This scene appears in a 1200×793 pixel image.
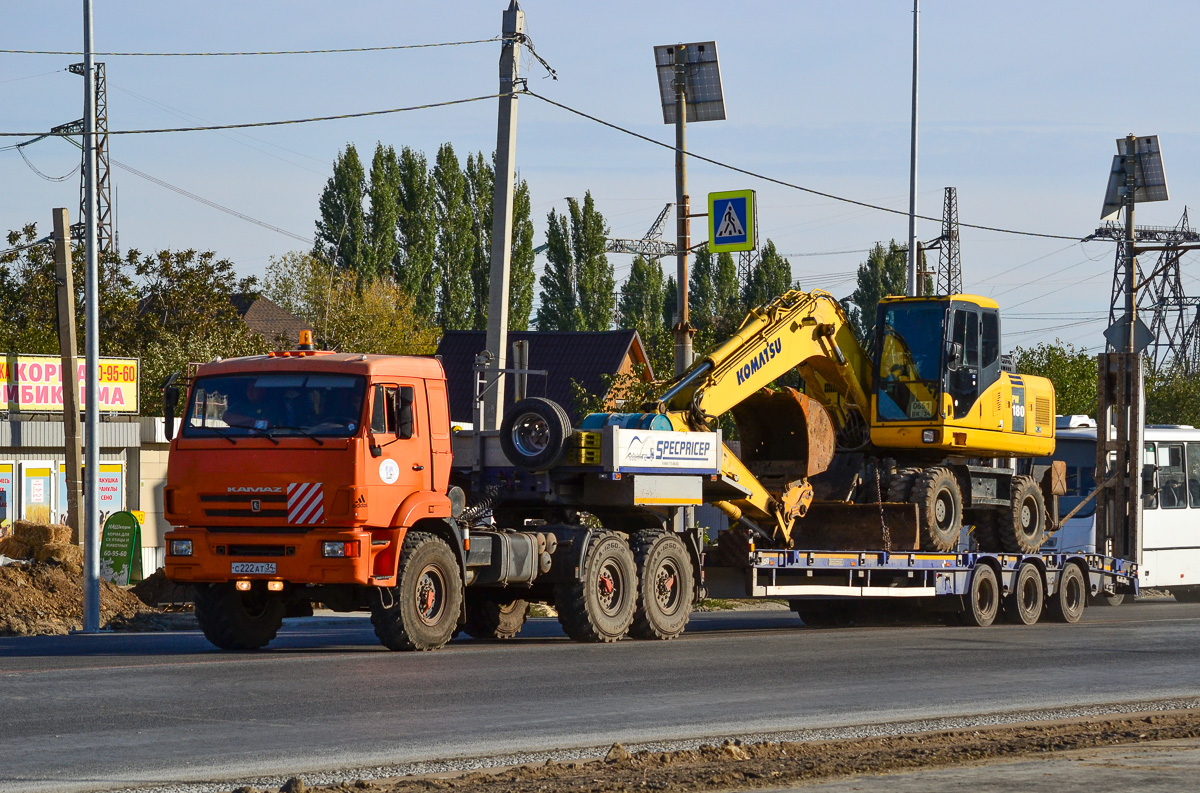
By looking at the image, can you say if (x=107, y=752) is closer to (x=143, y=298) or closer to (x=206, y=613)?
(x=206, y=613)

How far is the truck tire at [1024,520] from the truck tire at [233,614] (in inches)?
447

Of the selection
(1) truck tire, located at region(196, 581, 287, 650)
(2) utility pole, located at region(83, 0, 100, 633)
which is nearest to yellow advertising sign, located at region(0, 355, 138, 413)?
(2) utility pole, located at region(83, 0, 100, 633)

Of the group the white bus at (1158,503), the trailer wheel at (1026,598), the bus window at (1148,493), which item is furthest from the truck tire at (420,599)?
the bus window at (1148,493)

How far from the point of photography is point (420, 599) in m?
16.6

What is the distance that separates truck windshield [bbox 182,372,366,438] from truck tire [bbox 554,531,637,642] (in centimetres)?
331

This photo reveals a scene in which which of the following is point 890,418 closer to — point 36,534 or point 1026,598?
point 1026,598

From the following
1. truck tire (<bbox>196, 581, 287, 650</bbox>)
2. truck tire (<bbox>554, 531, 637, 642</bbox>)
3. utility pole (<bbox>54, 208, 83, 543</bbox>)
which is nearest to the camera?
truck tire (<bbox>196, 581, 287, 650</bbox>)

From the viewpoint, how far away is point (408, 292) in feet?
241

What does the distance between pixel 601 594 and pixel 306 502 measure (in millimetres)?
3839

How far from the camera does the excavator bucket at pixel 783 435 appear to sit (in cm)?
2150

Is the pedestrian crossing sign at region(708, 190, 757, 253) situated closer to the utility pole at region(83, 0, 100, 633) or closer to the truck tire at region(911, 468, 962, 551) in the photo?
the truck tire at region(911, 468, 962, 551)

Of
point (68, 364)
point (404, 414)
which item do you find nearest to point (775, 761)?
point (404, 414)

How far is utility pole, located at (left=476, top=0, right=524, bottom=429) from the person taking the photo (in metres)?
22.4

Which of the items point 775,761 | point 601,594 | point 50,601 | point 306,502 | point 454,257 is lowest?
point 50,601
